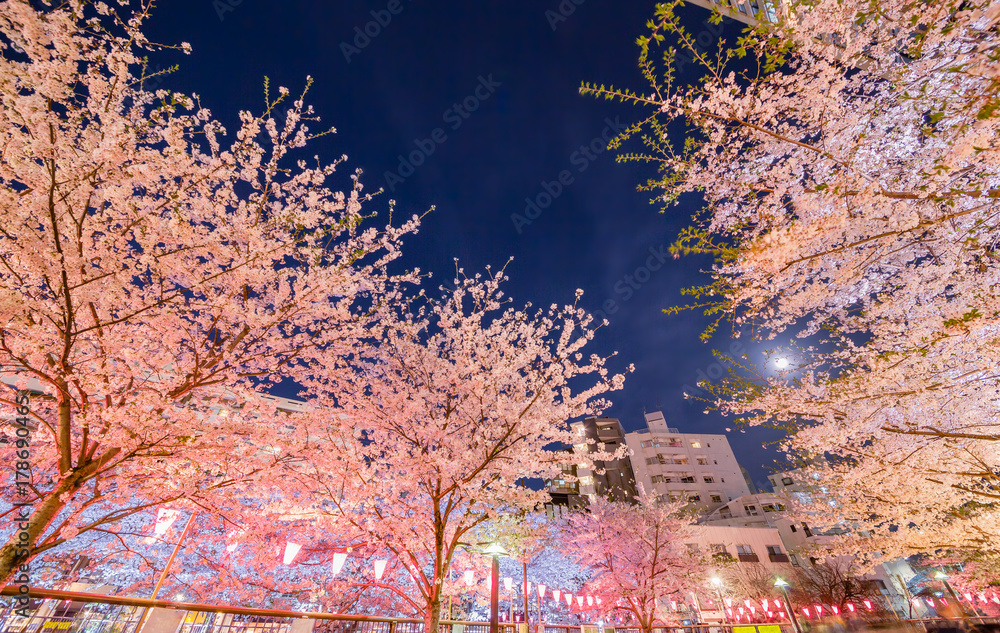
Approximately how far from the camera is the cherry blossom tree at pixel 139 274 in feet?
12.8

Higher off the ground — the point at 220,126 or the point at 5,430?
the point at 220,126

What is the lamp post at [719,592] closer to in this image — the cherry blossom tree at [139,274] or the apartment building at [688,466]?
the apartment building at [688,466]

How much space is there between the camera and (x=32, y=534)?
14.4ft

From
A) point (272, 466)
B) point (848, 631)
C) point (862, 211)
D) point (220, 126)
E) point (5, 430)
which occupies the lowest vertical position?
point (848, 631)

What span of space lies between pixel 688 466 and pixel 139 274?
2084 inches

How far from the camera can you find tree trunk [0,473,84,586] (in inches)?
164

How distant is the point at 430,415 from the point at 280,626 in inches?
203

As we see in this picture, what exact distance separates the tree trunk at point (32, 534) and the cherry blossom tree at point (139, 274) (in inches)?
0.8

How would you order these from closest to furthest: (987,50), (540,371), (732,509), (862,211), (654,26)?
(987,50), (654,26), (862,211), (540,371), (732,509)

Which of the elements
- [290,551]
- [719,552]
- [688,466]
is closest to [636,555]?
[719,552]

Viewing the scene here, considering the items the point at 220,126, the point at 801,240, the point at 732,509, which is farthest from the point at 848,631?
the point at 220,126

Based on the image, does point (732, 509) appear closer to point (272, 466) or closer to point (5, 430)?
point (272, 466)

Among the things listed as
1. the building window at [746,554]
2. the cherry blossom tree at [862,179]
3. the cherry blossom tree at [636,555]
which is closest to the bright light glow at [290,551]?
the cherry blossom tree at [862,179]

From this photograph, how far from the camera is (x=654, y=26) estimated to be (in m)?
3.71
